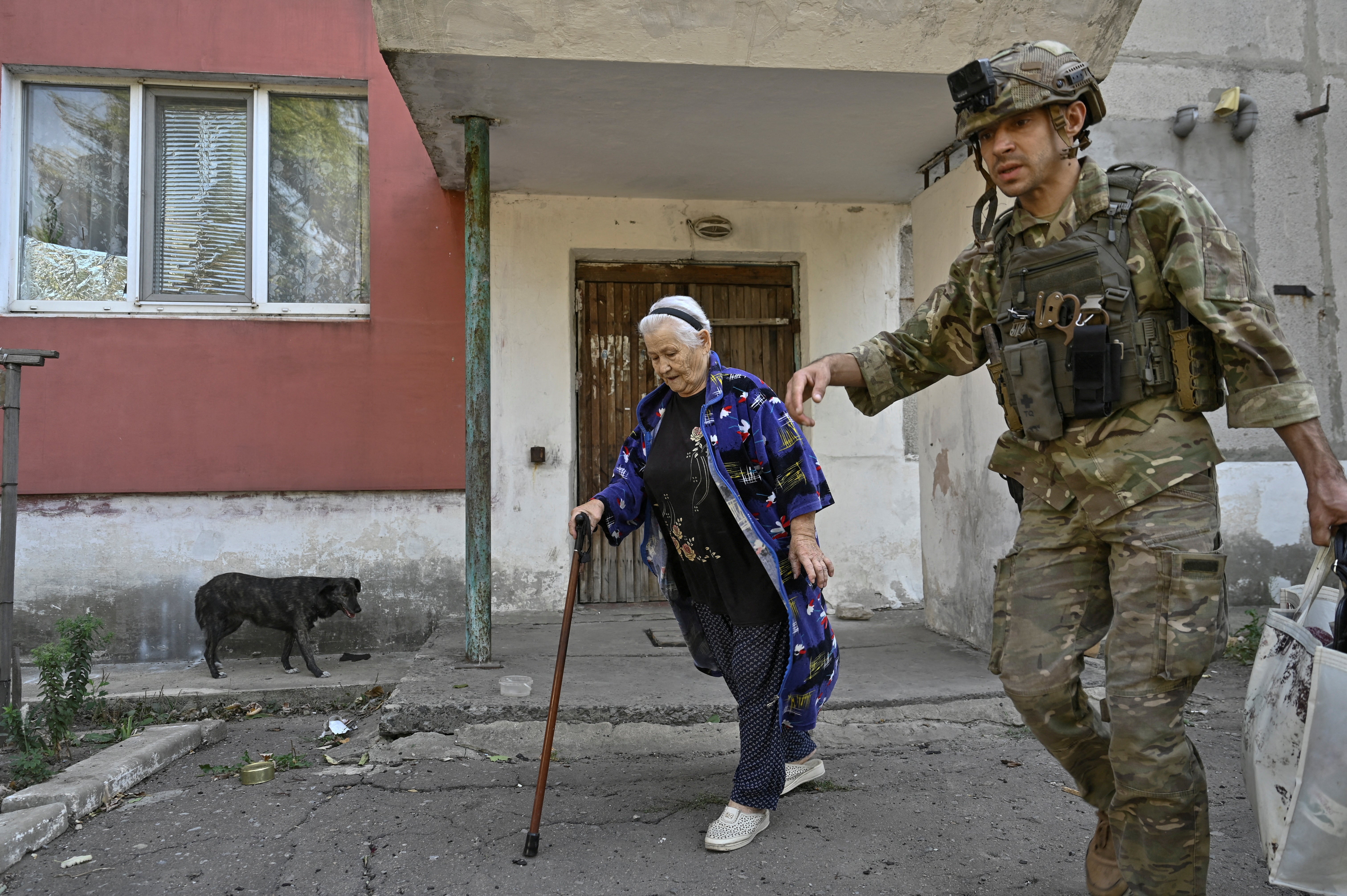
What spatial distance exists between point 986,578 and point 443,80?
3987 mm

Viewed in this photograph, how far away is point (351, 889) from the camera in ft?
8.68

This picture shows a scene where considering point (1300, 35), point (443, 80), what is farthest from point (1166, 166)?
point (443, 80)

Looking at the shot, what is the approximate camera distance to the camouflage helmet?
7.25 feet

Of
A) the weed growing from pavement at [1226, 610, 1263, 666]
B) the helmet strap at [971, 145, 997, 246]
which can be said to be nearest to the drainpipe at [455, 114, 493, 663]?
the helmet strap at [971, 145, 997, 246]

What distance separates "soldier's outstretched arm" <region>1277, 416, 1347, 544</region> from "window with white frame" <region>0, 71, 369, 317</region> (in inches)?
224

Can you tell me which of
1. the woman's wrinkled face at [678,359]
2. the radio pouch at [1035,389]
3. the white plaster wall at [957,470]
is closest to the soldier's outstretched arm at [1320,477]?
the radio pouch at [1035,389]

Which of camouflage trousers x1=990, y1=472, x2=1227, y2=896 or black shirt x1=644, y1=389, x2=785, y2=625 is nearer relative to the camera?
camouflage trousers x1=990, y1=472, x2=1227, y2=896

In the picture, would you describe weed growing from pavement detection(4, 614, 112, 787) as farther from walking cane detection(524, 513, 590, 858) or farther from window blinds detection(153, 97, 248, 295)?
window blinds detection(153, 97, 248, 295)

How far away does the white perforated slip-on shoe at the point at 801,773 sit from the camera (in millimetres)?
3322

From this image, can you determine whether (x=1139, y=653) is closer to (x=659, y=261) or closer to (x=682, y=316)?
(x=682, y=316)

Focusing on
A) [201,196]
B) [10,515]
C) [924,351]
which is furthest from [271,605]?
[924,351]

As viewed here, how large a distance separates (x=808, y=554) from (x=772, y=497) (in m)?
0.26

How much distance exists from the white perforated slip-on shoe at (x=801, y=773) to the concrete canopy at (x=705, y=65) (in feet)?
10.3

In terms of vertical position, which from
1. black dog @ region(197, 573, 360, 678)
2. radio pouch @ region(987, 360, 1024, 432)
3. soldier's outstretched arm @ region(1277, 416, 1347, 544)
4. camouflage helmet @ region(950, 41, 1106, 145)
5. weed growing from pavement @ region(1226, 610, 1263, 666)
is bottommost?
weed growing from pavement @ region(1226, 610, 1263, 666)
